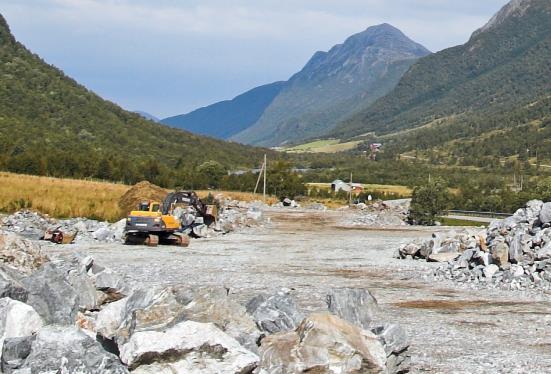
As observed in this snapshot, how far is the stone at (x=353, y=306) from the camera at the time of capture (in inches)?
593

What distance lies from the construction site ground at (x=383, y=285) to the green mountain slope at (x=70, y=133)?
50271 mm

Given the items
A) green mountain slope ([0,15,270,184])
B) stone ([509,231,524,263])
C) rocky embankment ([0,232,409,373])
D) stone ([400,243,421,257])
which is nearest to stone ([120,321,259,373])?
rocky embankment ([0,232,409,373])

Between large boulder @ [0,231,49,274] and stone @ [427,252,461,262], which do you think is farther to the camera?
stone @ [427,252,461,262]

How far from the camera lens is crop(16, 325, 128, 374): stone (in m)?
10.1

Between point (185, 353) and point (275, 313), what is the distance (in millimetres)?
3481

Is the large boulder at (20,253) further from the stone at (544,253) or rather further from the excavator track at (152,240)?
the stone at (544,253)

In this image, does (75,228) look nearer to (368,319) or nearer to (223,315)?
(368,319)

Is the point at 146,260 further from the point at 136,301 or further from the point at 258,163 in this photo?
the point at 258,163

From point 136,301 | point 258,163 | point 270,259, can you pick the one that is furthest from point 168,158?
point 136,301

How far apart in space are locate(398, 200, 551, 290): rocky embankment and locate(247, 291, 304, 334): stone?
1371 cm

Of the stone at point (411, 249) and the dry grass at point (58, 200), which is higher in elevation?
the dry grass at point (58, 200)

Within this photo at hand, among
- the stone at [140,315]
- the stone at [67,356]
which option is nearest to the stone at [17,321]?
the stone at [140,315]

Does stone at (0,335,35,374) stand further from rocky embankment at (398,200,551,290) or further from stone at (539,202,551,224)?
stone at (539,202,551,224)

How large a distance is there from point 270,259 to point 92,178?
61012 mm
